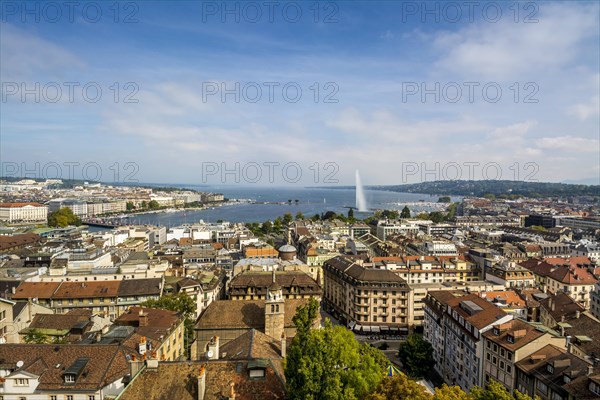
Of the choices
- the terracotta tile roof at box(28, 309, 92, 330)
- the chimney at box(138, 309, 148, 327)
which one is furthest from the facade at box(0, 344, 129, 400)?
the terracotta tile roof at box(28, 309, 92, 330)

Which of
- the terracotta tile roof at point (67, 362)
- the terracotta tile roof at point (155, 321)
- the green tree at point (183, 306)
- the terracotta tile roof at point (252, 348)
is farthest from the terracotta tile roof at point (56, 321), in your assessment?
the terracotta tile roof at point (252, 348)

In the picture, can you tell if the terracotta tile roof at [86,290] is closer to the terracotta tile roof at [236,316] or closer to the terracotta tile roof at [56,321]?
the terracotta tile roof at [56,321]

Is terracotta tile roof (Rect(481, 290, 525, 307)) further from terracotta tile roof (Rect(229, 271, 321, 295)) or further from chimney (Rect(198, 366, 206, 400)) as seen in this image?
chimney (Rect(198, 366, 206, 400))

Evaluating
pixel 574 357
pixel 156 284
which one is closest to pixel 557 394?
pixel 574 357

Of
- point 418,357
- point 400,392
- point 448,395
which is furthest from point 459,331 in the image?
point 400,392

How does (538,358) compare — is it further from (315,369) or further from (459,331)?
(315,369)

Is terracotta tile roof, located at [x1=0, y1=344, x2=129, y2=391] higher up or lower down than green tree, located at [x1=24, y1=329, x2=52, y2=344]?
higher up

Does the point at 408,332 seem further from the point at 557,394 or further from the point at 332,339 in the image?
the point at 332,339
